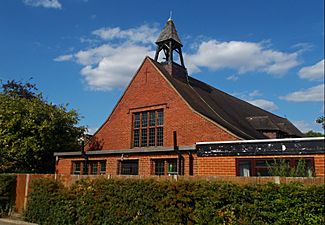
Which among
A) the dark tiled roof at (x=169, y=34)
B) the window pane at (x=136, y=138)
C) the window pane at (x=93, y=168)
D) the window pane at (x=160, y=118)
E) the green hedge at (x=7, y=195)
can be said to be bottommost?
the green hedge at (x=7, y=195)

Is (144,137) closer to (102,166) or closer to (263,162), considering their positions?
(102,166)

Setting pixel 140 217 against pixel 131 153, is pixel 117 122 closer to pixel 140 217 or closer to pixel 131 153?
pixel 131 153

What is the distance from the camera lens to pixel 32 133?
20.7 meters

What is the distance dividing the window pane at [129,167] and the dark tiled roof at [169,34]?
10577mm

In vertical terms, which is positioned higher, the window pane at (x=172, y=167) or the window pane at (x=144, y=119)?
the window pane at (x=144, y=119)

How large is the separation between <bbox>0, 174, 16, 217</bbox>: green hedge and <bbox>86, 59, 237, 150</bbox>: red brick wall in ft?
31.8

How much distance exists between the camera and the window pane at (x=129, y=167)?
19.3m

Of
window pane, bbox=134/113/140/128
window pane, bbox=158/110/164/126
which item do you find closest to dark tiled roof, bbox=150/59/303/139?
window pane, bbox=158/110/164/126

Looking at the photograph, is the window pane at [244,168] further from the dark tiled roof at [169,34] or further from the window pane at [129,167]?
the dark tiled roof at [169,34]

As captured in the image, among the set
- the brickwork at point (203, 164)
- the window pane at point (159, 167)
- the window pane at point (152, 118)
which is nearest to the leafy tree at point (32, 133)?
the brickwork at point (203, 164)

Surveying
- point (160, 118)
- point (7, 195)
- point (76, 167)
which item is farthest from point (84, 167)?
point (7, 195)

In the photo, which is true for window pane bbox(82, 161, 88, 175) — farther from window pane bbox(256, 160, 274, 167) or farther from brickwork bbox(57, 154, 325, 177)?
window pane bbox(256, 160, 274, 167)

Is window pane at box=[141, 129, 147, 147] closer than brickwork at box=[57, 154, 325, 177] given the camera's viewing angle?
No

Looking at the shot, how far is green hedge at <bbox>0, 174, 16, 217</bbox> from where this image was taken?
13.5 m
